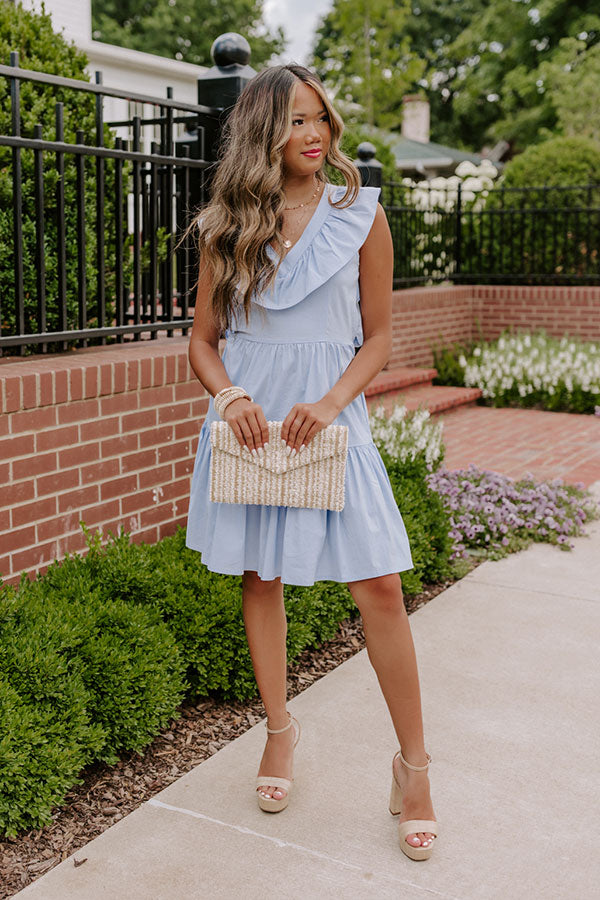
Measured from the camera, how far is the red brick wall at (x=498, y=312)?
10.1 metres

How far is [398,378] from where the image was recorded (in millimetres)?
8633

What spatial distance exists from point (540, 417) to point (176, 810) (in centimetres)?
687

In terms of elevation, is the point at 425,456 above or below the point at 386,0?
below

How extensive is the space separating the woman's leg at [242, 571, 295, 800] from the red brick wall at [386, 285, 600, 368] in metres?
7.37

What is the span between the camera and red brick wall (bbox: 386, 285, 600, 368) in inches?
396

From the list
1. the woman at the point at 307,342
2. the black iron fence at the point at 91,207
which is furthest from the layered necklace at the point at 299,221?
the black iron fence at the point at 91,207

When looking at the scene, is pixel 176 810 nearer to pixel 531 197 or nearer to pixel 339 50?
pixel 531 197

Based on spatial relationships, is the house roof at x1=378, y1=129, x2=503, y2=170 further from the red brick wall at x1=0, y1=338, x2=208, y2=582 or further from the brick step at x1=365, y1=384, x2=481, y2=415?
the red brick wall at x1=0, y1=338, x2=208, y2=582

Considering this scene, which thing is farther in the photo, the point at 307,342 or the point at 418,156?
the point at 418,156

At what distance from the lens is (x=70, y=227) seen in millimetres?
4184

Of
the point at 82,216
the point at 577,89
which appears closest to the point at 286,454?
the point at 82,216

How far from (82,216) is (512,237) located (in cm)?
814

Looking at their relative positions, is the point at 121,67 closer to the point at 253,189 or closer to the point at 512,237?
the point at 512,237

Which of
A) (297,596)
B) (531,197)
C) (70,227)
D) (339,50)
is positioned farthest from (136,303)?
(339,50)
